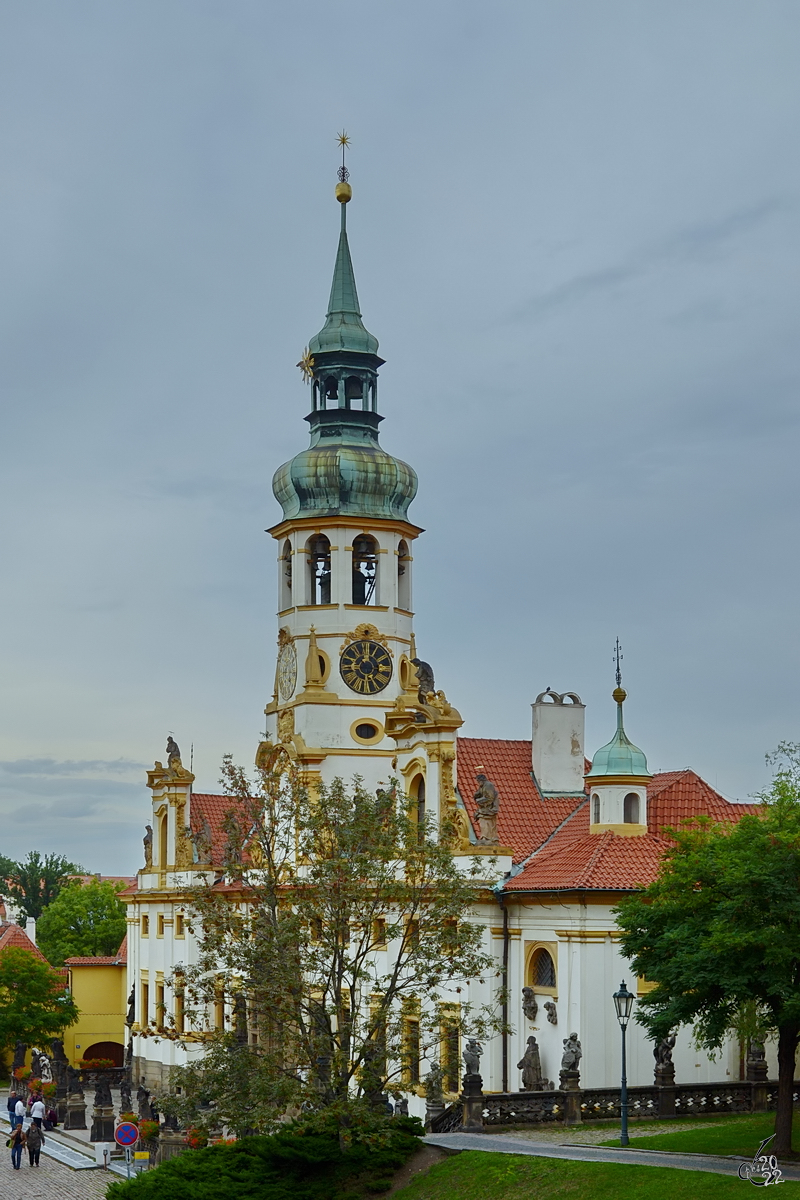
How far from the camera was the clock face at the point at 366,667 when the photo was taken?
191ft

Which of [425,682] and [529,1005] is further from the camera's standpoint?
[425,682]

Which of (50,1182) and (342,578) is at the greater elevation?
(342,578)

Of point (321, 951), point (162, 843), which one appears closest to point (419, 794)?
point (321, 951)

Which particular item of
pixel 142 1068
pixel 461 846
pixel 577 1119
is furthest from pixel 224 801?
pixel 577 1119

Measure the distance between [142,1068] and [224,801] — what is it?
37.0ft

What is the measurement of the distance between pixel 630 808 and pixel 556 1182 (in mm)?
17122

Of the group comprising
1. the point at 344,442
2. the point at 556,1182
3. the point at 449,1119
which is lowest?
the point at 556,1182

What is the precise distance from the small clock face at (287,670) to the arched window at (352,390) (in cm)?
909

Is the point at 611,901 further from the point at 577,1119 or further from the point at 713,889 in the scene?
the point at 713,889

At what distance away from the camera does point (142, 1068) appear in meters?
69.3

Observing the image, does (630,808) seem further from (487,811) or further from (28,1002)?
(28,1002)

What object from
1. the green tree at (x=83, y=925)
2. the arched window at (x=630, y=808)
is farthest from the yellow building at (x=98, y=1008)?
the arched window at (x=630, y=808)

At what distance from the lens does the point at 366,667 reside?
58.4 meters

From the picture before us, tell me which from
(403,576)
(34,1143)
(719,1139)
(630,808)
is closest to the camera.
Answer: (719,1139)
